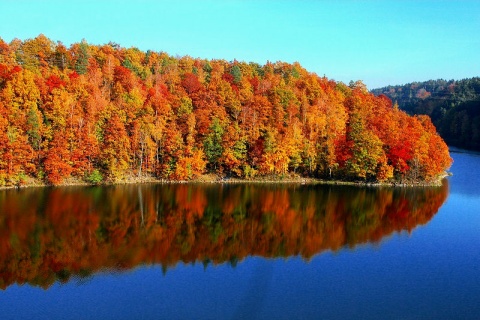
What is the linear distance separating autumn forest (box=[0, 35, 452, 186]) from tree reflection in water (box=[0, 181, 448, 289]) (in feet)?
9.82

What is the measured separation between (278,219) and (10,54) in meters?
36.8

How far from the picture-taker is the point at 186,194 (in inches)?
1444

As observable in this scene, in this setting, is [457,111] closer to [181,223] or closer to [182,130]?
[182,130]

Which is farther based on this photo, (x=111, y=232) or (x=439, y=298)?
(x=111, y=232)

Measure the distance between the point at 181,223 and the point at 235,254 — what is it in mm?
6430

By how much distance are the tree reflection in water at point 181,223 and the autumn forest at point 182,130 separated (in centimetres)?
299

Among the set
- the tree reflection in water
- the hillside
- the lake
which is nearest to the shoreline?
the tree reflection in water

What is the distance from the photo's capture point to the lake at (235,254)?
671 inches

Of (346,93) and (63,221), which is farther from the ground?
(346,93)

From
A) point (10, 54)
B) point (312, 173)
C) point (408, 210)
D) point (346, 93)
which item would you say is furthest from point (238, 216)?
point (10, 54)

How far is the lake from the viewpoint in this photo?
17047mm

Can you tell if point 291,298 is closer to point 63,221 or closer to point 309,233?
point 309,233

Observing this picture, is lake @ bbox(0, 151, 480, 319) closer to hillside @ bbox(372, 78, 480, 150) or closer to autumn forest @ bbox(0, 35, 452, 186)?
autumn forest @ bbox(0, 35, 452, 186)

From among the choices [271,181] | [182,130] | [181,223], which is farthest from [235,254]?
[182,130]
